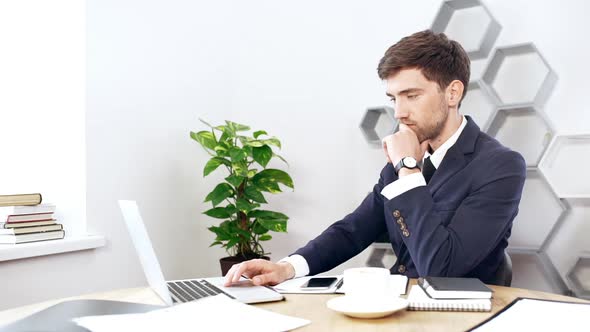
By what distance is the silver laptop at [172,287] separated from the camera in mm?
1118

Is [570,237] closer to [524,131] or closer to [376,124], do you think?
[524,131]

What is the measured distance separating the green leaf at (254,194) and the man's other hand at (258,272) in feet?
3.55

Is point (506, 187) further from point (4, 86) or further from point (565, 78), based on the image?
point (4, 86)

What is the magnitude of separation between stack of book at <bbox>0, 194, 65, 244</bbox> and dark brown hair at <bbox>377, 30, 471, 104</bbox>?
1.35 metres

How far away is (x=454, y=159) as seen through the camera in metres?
1.76

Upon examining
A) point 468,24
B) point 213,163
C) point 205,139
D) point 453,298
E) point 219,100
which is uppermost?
point 468,24

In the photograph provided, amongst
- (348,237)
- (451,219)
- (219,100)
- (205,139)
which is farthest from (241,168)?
(451,219)

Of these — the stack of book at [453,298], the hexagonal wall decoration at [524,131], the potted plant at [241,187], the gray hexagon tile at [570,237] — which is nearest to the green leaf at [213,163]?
the potted plant at [241,187]

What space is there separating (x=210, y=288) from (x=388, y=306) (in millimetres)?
Result: 427

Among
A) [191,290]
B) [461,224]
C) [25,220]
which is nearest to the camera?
[191,290]

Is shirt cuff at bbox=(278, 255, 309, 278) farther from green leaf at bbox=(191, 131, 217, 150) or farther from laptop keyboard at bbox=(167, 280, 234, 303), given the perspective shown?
green leaf at bbox=(191, 131, 217, 150)

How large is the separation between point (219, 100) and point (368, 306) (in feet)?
7.17

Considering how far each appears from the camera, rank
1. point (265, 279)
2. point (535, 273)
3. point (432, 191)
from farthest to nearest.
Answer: point (535, 273), point (432, 191), point (265, 279)

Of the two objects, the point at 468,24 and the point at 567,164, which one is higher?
the point at 468,24
